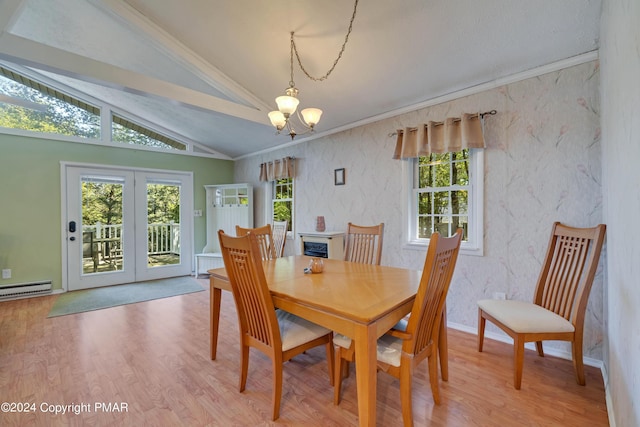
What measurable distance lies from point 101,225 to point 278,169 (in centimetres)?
309

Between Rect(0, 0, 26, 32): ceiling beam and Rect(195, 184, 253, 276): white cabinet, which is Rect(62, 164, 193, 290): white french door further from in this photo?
Rect(0, 0, 26, 32): ceiling beam

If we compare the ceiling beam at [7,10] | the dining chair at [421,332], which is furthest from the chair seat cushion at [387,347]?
the ceiling beam at [7,10]

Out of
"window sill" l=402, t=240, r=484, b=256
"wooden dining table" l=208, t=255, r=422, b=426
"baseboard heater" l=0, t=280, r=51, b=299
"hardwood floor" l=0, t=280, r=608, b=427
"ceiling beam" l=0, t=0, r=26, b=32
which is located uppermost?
"ceiling beam" l=0, t=0, r=26, b=32

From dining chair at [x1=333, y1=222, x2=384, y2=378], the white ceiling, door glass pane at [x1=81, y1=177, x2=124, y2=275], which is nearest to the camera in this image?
the white ceiling

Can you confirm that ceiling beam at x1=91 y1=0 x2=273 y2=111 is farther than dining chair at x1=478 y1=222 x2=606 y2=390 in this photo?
Yes

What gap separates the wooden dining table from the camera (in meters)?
1.26

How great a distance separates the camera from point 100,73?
2.58 meters

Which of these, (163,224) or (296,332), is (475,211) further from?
(163,224)

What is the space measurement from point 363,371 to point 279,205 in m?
4.07

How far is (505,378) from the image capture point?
6.49 feet

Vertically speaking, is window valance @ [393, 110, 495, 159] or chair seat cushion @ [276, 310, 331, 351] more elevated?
window valance @ [393, 110, 495, 159]

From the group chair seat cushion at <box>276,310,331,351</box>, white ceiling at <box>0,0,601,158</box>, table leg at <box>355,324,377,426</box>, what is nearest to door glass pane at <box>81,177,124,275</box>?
white ceiling at <box>0,0,601,158</box>

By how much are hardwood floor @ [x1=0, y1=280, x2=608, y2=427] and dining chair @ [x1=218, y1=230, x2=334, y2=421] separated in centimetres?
20

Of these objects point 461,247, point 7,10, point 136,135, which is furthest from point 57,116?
point 461,247
